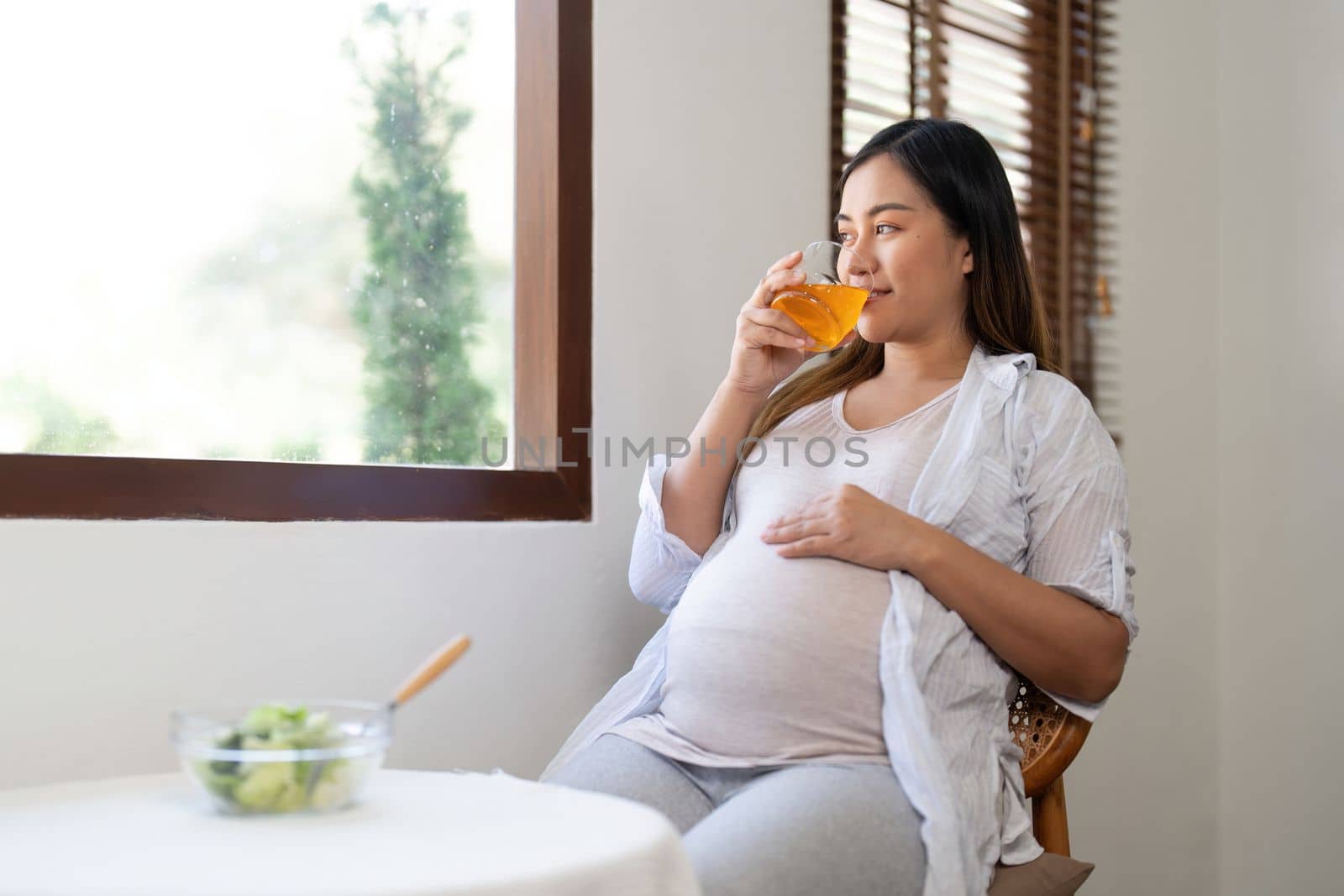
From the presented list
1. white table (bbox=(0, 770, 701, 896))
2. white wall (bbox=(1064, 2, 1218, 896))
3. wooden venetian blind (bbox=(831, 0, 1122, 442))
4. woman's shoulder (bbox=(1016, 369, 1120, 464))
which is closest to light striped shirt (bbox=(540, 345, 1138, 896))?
woman's shoulder (bbox=(1016, 369, 1120, 464))

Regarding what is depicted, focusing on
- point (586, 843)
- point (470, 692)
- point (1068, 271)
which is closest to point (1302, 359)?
point (1068, 271)

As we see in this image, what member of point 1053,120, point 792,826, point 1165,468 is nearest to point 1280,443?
point 1165,468

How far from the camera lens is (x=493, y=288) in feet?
6.43

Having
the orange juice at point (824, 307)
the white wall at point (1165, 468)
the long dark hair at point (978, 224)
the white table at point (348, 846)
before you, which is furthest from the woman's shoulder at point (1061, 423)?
the white wall at point (1165, 468)

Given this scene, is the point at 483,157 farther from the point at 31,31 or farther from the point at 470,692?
the point at 470,692

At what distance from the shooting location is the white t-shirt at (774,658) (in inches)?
54.2

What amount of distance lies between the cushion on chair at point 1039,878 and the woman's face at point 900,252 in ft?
2.44

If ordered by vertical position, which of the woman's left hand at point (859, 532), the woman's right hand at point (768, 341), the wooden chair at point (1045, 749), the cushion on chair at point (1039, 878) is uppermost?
the woman's right hand at point (768, 341)

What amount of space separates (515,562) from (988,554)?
2.27 ft

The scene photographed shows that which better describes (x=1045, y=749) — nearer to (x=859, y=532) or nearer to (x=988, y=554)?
(x=988, y=554)

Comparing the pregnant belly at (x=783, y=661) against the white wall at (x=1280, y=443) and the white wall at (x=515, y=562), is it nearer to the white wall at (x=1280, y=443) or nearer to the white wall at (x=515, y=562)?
the white wall at (x=515, y=562)

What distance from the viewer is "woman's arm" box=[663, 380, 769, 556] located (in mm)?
1681

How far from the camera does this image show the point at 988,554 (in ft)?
5.10

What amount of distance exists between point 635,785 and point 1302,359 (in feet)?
6.83
